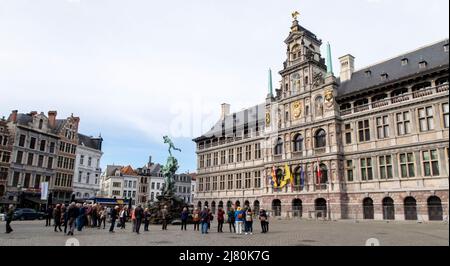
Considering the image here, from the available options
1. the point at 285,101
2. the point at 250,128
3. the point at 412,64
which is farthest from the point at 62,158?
the point at 412,64

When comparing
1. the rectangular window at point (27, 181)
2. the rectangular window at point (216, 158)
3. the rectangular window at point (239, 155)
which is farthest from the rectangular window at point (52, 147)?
the rectangular window at point (239, 155)

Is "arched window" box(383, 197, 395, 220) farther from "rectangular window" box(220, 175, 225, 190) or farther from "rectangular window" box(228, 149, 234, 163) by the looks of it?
"rectangular window" box(220, 175, 225, 190)

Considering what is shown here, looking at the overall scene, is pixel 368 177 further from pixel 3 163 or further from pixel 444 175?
pixel 3 163

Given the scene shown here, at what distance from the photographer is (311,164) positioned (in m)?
37.0

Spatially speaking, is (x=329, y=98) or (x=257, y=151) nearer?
(x=329, y=98)

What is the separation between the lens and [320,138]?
37.3 metres

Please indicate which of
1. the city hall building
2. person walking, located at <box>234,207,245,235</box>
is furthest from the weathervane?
person walking, located at <box>234,207,245,235</box>

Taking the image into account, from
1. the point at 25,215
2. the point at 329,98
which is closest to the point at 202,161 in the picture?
the point at 329,98

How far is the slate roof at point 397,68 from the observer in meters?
30.4

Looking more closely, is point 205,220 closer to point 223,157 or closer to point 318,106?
point 318,106

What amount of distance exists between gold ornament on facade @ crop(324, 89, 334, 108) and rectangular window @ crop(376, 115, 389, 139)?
528 cm

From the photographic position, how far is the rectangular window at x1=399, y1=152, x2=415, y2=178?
29.8 m

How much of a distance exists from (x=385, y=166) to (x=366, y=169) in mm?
1941
